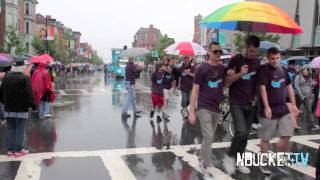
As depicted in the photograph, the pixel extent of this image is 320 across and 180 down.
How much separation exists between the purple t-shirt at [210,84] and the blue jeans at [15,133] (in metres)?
3.29

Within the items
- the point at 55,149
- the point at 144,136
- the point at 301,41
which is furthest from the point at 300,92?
the point at 301,41

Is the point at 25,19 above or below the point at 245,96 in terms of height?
above

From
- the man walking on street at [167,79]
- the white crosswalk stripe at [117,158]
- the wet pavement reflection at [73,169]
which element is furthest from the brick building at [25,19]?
the wet pavement reflection at [73,169]

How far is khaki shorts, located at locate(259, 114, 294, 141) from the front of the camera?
6152mm

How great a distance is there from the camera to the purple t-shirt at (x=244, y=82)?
6160mm

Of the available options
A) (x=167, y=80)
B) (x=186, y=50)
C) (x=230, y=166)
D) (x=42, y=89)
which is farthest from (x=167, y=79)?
(x=230, y=166)

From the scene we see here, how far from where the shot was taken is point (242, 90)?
6195 mm

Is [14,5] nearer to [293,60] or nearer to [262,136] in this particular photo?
[293,60]

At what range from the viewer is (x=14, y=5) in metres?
63.1

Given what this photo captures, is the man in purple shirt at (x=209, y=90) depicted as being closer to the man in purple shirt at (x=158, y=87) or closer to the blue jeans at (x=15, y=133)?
the blue jeans at (x=15, y=133)

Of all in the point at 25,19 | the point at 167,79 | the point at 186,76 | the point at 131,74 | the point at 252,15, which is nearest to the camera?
the point at 252,15

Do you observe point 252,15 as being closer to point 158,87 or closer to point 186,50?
point 186,50

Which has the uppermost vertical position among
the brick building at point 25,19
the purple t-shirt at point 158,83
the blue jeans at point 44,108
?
the brick building at point 25,19

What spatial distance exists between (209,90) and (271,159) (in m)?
1.44
